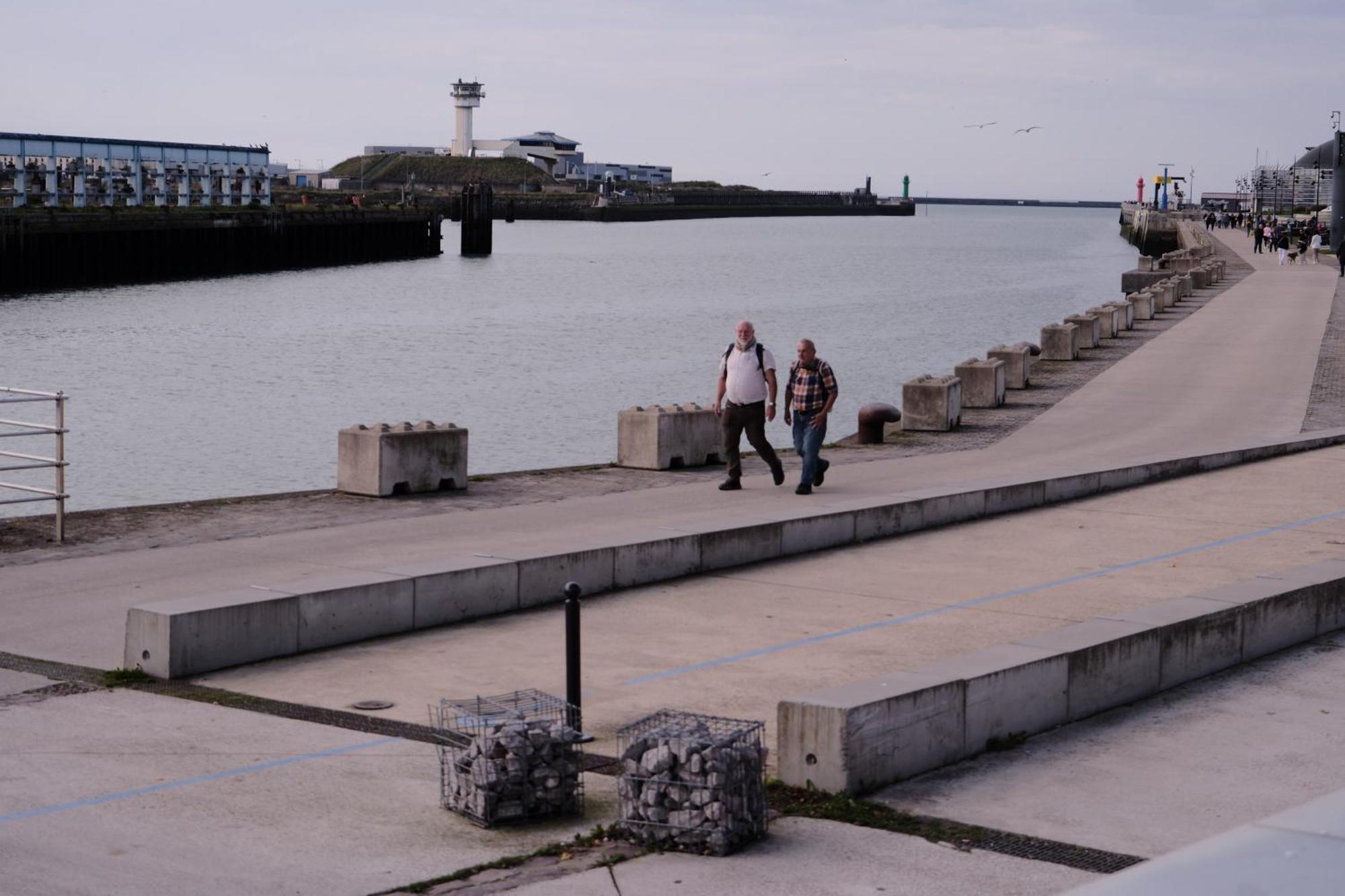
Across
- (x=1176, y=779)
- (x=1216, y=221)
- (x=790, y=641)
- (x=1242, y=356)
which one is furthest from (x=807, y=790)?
(x=1216, y=221)

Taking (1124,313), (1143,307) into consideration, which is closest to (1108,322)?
(1124,313)

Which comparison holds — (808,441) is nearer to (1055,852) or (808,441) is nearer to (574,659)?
(574,659)

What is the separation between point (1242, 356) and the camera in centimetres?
3603

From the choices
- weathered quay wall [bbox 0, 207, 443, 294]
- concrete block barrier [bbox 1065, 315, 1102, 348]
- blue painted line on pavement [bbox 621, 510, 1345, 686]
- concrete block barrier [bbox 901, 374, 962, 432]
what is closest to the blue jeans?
blue painted line on pavement [bbox 621, 510, 1345, 686]

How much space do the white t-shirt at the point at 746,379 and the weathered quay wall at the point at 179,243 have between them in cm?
6495

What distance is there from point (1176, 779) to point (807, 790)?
185 cm

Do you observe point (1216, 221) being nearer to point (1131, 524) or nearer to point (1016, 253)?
point (1016, 253)

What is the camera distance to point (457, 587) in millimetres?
11609

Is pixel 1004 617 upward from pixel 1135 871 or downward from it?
downward

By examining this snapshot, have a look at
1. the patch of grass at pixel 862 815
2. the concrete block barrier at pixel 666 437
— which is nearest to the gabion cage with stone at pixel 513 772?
the patch of grass at pixel 862 815

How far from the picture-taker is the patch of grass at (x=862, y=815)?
731 cm

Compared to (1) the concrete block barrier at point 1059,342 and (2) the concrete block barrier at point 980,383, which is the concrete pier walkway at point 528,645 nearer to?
(2) the concrete block barrier at point 980,383

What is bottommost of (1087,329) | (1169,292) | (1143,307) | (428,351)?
(428,351)

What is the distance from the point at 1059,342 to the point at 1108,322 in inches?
222
